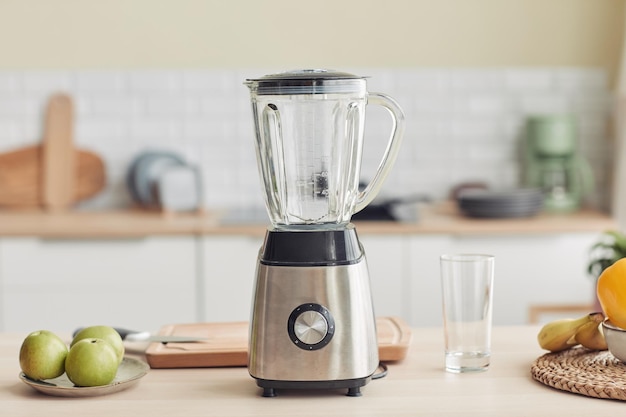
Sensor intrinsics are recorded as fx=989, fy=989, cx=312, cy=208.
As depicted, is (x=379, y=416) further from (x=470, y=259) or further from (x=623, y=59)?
(x=623, y=59)

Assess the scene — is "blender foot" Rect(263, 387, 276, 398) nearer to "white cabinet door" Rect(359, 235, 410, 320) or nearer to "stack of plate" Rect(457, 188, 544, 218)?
"white cabinet door" Rect(359, 235, 410, 320)

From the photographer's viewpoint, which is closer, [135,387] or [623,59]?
[135,387]

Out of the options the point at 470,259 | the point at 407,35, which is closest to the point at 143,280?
the point at 407,35

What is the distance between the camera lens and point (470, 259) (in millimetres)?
1611

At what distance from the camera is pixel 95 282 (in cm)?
363

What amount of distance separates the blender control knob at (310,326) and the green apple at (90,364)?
0.29 metres

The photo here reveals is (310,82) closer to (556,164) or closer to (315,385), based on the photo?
(315,385)

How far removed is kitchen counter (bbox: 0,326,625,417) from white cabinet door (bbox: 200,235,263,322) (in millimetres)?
1850

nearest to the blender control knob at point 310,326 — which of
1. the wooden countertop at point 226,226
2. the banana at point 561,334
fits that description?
the banana at point 561,334

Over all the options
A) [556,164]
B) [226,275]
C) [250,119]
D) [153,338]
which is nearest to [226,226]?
[226,275]

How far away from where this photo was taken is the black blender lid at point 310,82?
158 cm

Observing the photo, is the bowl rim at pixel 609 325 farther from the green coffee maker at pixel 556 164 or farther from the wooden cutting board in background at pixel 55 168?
the wooden cutting board in background at pixel 55 168

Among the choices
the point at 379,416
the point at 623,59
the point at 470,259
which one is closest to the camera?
the point at 379,416

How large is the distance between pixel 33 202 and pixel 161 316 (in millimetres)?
909
